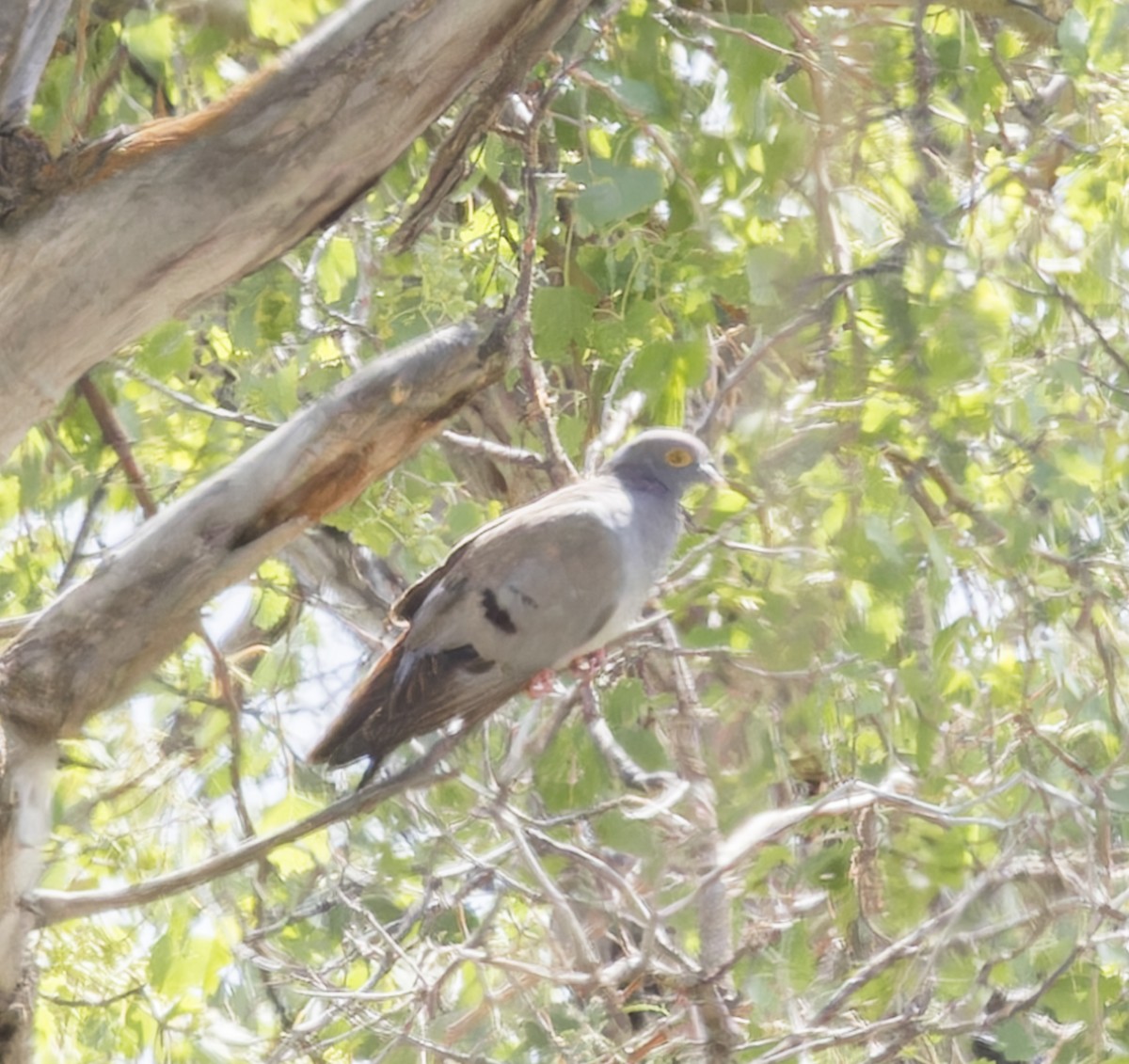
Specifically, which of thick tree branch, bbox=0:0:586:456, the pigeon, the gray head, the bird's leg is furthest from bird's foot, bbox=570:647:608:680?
thick tree branch, bbox=0:0:586:456

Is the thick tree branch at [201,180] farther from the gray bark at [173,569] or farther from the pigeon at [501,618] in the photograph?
the pigeon at [501,618]

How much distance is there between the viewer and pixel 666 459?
235 cm

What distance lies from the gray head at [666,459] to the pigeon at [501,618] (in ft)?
0.61

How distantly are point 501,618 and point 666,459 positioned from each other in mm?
442

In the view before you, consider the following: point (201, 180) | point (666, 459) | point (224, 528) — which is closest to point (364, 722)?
point (224, 528)

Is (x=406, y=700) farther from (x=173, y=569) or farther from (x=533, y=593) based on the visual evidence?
(x=173, y=569)

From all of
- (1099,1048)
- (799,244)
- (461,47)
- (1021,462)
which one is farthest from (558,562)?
(1099,1048)

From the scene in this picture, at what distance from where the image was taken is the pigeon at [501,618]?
6.73ft

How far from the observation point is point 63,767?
292 centimetres

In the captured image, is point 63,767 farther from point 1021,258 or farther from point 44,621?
point 1021,258

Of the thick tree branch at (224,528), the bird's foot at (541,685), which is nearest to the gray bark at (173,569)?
the thick tree branch at (224,528)

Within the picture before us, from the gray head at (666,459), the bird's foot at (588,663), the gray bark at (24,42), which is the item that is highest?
the gray bark at (24,42)

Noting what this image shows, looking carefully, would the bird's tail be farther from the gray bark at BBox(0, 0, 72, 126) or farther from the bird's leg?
the gray bark at BBox(0, 0, 72, 126)

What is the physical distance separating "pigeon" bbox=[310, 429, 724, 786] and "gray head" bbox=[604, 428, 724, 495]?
0.61 feet
